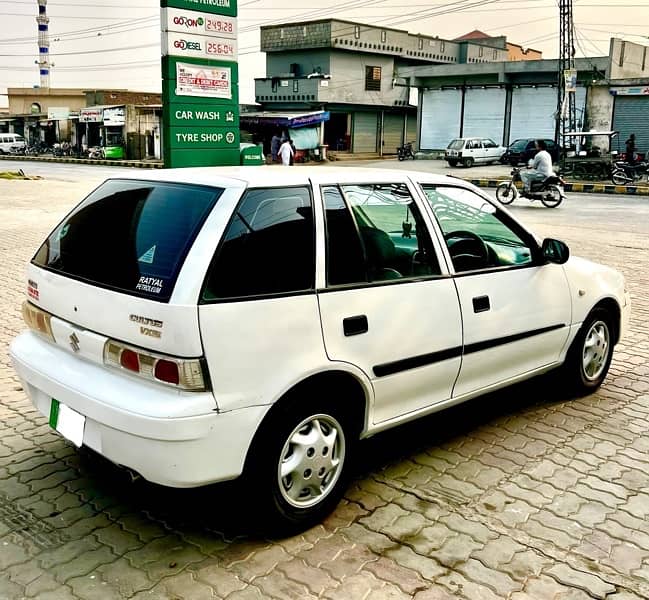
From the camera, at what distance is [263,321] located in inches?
116

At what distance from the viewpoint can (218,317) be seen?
9.23ft

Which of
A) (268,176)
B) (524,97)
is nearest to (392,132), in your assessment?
(524,97)

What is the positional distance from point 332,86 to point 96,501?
46.2m

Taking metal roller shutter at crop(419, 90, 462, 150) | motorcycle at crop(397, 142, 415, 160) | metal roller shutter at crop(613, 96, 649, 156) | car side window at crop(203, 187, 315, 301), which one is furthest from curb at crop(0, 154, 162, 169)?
car side window at crop(203, 187, 315, 301)

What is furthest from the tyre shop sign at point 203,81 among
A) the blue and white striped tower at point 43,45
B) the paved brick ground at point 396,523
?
the blue and white striped tower at point 43,45

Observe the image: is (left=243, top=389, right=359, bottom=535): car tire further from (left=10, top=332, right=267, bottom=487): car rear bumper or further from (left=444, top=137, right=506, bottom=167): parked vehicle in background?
(left=444, top=137, right=506, bottom=167): parked vehicle in background

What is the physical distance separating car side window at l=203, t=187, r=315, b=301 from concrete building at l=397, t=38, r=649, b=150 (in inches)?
1280

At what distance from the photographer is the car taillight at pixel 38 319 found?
135 inches

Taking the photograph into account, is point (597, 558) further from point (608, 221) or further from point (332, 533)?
point (608, 221)

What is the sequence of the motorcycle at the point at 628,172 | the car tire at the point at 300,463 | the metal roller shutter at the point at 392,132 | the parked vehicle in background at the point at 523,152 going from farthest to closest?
1. the metal roller shutter at the point at 392,132
2. the parked vehicle in background at the point at 523,152
3. the motorcycle at the point at 628,172
4. the car tire at the point at 300,463

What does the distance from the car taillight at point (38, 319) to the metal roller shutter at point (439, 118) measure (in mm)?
40027

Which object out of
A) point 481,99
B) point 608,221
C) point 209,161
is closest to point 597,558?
point 209,161

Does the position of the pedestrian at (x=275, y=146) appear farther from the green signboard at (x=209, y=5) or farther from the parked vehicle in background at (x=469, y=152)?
the green signboard at (x=209, y=5)

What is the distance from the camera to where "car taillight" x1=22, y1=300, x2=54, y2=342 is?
343 cm
